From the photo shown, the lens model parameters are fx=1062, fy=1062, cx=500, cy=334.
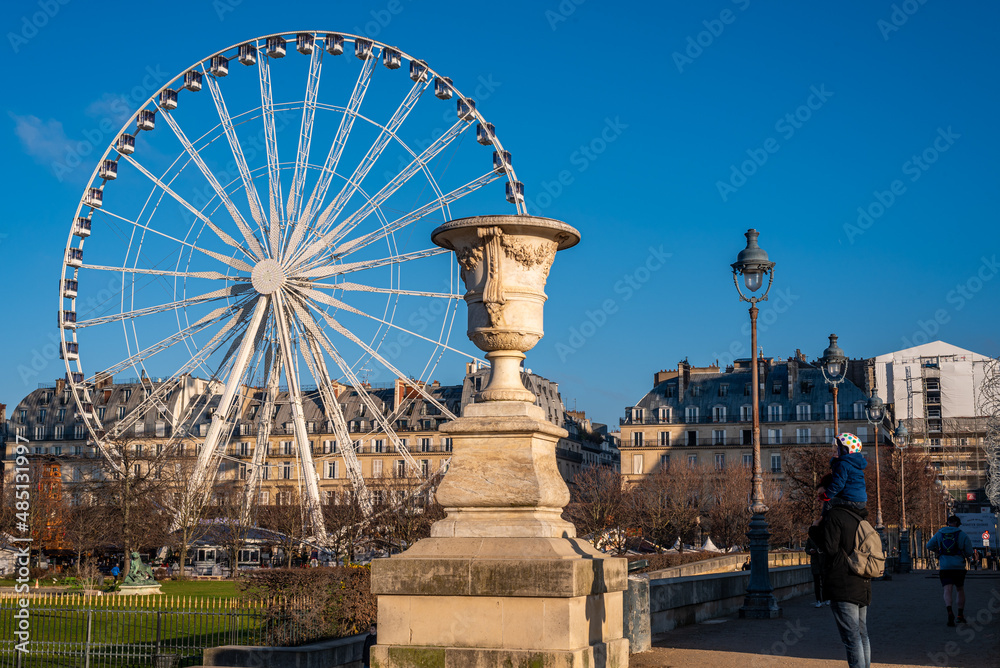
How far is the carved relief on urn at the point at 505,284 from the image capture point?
8.94 meters

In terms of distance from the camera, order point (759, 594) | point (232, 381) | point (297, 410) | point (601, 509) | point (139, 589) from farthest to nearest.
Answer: point (601, 509)
point (297, 410)
point (232, 381)
point (139, 589)
point (759, 594)

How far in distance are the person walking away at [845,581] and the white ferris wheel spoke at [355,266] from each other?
31.0 m

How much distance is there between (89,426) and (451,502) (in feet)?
118

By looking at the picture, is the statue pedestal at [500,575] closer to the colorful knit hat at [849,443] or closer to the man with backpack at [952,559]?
the colorful knit hat at [849,443]

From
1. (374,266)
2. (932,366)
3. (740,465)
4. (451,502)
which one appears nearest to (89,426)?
(374,266)

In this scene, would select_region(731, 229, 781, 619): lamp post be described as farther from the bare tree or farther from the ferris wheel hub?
the bare tree

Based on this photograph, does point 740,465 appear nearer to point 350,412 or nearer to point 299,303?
point 350,412

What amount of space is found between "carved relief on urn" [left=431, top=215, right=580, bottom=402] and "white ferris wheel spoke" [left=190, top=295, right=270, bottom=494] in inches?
1217

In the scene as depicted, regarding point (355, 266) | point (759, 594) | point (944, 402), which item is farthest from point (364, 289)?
point (944, 402)

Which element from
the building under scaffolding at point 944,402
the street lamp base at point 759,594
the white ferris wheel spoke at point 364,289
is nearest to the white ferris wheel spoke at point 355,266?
the white ferris wheel spoke at point 364,289

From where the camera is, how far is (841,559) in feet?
26.3

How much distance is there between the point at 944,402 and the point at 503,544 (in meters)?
107

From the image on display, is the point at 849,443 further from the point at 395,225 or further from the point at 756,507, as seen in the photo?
the point at 395,225

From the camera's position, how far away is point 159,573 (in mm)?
52219
